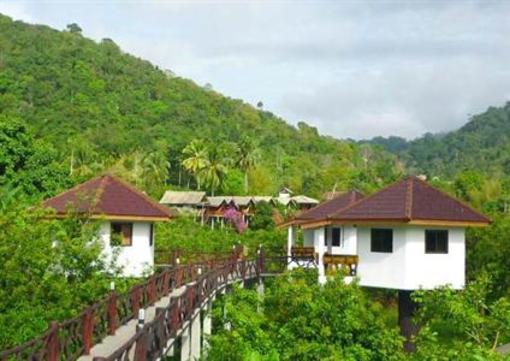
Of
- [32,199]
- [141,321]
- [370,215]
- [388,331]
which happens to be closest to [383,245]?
[370,215]

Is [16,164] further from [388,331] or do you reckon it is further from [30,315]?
[388,331]

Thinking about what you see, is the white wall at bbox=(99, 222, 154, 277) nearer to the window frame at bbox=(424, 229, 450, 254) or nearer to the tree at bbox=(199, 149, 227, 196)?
the window frame at bbox=(424, 229, 450, 254)

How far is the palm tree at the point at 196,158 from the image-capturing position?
79.4m

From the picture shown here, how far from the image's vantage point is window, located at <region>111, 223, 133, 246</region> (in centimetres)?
2808

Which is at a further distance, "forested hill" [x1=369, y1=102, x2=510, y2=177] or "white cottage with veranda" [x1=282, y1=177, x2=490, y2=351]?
"forested hill" [x1=369, y1=102, x2=510, y2=177]

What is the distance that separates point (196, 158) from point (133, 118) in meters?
22.7

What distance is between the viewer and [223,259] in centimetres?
3175

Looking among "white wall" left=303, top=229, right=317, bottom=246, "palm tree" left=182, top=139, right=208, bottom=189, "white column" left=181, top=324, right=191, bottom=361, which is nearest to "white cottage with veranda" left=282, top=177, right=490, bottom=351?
"white column" left=181, top=324, right=191, bottom=361

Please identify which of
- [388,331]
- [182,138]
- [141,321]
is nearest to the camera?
[141,321]

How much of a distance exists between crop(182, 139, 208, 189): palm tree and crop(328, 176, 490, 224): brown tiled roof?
52.6 meters

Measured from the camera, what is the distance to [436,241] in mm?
26594

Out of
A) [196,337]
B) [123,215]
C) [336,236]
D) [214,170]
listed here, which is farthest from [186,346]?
[214,170]

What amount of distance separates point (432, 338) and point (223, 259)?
18.3 metres

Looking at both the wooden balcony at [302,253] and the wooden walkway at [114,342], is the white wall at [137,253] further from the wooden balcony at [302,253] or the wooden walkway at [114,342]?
the wooden walkway at [114,342]
